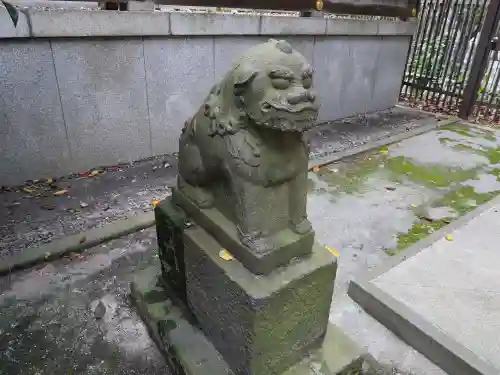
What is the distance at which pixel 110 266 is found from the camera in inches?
127

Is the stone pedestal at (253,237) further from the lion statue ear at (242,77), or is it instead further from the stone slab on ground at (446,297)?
the stone slab on ground at (446,297)

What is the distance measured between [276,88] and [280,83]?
0.03 m

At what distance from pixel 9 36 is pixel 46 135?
3.61 feet

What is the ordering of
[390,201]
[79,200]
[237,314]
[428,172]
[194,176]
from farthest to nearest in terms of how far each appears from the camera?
[428,172]
[390,201]
[79,200]
[194,176]
[237,314]

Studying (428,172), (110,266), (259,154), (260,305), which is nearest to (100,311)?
(110,266)

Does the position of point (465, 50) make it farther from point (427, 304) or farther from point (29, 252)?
point (29, 252)

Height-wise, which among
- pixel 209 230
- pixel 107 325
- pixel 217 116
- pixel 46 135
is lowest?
pixel 107 325

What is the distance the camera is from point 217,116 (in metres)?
1.85

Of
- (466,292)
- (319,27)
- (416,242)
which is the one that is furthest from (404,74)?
(466,292)

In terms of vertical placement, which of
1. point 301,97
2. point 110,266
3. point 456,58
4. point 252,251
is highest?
point 301,97

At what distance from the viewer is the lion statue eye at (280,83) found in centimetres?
162

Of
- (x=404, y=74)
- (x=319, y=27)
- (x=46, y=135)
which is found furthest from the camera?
(x=404, y=74)

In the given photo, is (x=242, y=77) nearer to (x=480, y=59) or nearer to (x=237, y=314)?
(x=237, y=314)

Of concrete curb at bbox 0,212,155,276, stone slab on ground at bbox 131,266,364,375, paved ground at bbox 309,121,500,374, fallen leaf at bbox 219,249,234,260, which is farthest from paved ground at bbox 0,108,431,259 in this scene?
fallen leaf at bbox 219,249,234,260
